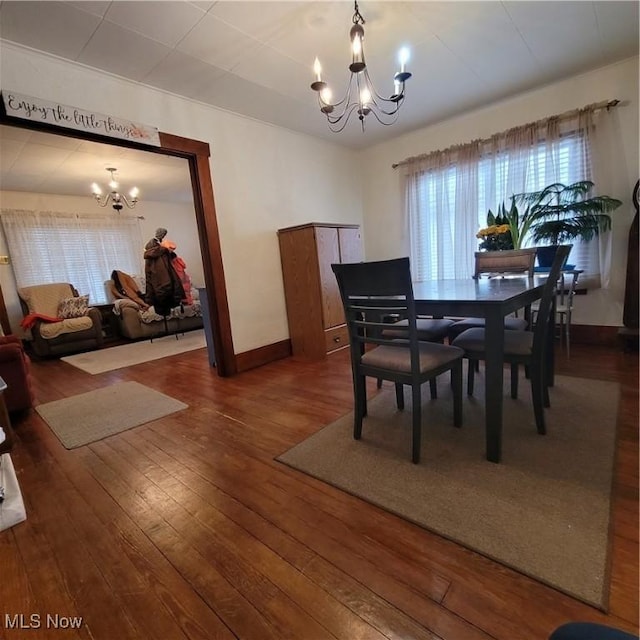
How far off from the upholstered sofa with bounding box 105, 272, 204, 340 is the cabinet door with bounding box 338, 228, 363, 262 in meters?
2.82

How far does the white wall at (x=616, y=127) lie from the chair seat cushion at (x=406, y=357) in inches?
97.6

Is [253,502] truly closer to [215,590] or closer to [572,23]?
[215,590]

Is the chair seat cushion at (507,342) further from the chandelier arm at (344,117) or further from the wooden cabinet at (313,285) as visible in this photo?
the chandelier arm at (344,117)

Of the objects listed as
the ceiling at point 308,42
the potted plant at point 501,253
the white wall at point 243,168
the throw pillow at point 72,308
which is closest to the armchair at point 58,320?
the throw pillow at point 72,308

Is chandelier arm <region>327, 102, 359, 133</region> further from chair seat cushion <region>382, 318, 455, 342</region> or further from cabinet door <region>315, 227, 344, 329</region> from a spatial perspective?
chair seat cushion <region>382, 318, 455, 342</region>

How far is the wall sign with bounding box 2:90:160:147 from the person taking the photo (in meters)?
1.99

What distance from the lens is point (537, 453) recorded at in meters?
1.56

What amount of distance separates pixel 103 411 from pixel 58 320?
3.02 meters

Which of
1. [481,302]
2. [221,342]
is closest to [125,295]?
[221,342]

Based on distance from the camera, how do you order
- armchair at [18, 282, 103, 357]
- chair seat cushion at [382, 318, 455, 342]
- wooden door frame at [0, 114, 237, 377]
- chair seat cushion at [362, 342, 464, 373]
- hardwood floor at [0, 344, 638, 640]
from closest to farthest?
hardwood floor at [0, 344, 638, 640] < chair seat cushion at [362, 342, 464, 373] < chair seat cushion at [382, 318, 455, 342] < wooden door frame at [0, 114, 237, 377] < armchair at [18, 282, 103, 357]

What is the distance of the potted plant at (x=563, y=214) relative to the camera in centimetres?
285

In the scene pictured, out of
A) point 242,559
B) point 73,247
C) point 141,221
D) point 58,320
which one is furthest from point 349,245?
point 73,247

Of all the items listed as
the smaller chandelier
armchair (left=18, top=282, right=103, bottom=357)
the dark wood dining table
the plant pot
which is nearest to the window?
the plant pot

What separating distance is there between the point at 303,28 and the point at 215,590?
2925 millimetres
